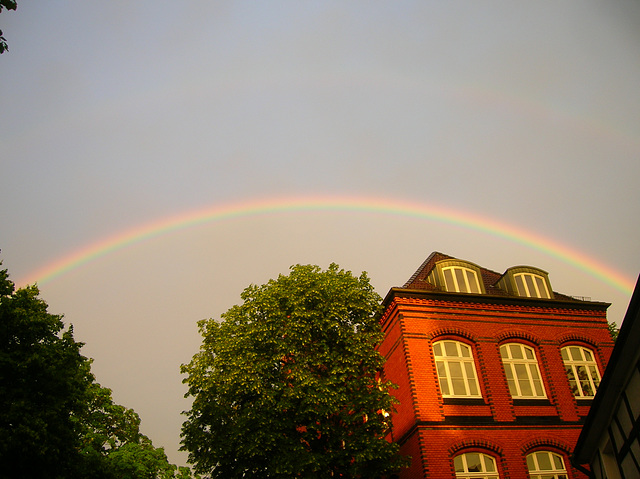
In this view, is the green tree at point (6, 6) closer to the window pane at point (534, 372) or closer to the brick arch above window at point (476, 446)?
the brick arch above window at point (476, 446)

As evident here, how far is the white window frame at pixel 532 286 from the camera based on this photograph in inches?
1144

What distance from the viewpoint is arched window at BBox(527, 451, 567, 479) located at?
77.2 feet

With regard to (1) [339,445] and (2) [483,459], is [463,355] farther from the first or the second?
(1) [339,445]

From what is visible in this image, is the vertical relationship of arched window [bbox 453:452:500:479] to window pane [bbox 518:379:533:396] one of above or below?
below

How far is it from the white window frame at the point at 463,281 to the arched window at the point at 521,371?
10.7ft

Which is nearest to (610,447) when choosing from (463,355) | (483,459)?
(483,459)

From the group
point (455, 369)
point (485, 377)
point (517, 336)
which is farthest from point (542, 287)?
point (455, 369)

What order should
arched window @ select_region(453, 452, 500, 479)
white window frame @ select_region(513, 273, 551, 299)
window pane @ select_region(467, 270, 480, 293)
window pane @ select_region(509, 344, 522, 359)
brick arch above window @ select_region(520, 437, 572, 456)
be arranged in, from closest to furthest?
1. arched window @ select_region(453, 452, 500, 479)
2. brick arch above window @ select_region(520, 437, 572, 456)
3. window pane @ select_region(509, 344, 522, 359)
4. window pane @ select_region(467, 270, 480, 293)
5. white window frame @ select_region(513, 273, 551, 299)

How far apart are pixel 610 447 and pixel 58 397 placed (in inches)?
821

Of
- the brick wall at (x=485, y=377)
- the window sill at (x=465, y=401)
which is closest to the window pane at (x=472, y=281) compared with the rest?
the brick wall at (x=485, y=377)

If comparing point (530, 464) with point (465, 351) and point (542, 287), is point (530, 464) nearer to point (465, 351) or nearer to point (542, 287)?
point (465, 351)

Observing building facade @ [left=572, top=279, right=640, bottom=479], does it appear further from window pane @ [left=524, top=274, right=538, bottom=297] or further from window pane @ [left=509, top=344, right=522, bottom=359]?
window pane @ [left=524, top=274, right=538, bottom=297]

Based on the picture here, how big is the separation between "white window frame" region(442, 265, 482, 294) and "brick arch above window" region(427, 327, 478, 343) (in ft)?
8.17

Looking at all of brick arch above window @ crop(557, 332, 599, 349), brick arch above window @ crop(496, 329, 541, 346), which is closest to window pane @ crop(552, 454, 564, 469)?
brick arch above window @ crop(496, 329, 541, 346)
